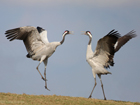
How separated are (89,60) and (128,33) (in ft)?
12.5

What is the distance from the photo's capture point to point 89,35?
13.1 metres

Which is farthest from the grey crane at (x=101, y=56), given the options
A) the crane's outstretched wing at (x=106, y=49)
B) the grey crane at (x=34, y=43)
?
the grey crane at (x=34, y=43)

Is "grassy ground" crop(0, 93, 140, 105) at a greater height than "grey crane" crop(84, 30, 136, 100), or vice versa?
"grey crane" crop(84, 30, 136, 100)

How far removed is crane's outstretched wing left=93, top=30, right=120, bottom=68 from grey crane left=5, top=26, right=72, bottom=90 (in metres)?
2.64

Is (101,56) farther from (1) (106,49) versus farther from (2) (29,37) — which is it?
(2) (29,37)

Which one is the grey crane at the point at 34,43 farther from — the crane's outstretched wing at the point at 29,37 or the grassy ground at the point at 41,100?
the grassy ground at the point at 41,100

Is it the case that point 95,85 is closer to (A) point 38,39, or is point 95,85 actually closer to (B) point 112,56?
(B) point 112,56

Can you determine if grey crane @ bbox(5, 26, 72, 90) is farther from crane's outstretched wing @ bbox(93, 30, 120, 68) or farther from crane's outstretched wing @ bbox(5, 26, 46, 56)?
crane's outstretched wing @ bbox(93, 30, 120, 68)

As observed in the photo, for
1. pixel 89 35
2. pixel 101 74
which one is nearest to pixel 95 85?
pixel 101 74

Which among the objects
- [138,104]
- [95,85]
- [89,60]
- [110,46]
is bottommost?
[138,104]

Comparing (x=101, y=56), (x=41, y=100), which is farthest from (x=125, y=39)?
(x=41, y=100)

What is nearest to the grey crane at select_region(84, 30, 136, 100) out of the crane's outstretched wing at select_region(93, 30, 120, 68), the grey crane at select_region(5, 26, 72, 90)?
the crane's outstretched wing at select_region(93, 30, 120, 68)

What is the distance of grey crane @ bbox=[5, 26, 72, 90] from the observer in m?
13.4

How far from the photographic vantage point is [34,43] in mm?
13656
